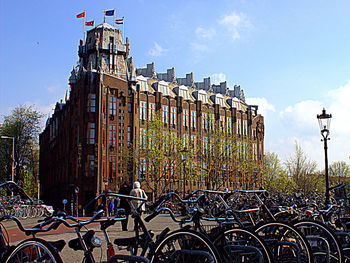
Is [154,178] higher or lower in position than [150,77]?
lower

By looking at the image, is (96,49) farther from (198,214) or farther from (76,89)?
(198,214)

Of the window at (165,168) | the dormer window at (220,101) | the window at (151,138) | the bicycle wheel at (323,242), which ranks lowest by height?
the bicycle wheel at (323,242)

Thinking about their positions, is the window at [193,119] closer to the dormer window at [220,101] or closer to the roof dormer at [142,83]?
the dormer window at [220,101]

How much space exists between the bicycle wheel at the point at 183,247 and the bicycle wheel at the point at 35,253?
1043mm

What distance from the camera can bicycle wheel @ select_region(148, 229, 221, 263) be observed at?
427 cm

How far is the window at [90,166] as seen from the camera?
48.9 m

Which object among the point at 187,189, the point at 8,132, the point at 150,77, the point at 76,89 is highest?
the point at 150,77

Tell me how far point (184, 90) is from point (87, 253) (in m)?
66.1

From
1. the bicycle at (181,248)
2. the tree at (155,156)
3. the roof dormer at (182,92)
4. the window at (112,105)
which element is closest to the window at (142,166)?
the tree at (155,156)

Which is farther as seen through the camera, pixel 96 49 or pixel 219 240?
pixel 96 49

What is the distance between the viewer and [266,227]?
18.7 feet

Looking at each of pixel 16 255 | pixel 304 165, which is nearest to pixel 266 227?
pixel 16 255

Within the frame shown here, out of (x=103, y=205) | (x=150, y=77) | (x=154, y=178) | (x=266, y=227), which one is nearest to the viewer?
(x=103, y=205)

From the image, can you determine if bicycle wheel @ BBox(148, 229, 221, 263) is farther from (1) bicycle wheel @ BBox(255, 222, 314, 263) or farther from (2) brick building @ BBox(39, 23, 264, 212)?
(2) brick building @ BBox(39, 23, 264, 212)
